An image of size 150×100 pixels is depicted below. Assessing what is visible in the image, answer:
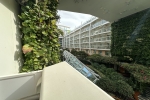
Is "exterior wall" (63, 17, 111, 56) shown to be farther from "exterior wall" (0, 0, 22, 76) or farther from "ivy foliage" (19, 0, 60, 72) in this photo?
"exterior wall" (0, 0, 22, 76)

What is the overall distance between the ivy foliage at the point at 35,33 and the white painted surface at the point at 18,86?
48 cm

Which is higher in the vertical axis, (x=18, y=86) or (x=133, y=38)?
(x=133, y=38)

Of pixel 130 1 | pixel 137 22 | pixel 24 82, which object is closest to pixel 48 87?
pixel 24 82

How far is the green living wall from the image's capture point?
388 cm

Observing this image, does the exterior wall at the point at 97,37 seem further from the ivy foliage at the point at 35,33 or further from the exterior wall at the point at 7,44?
the exterior wall at the point at 7,44

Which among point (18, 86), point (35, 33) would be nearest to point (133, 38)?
point (35, 33)

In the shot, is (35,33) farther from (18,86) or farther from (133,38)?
(133,38)

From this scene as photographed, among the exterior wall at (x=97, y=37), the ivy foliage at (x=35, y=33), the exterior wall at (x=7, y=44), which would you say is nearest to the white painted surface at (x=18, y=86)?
the exterior wall at (x=7, y=44)

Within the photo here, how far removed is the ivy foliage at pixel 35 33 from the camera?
1.36 m

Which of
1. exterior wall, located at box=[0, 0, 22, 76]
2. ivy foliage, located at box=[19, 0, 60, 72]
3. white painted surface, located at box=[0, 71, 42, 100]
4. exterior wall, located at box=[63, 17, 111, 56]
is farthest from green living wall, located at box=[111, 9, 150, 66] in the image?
exterior wall, located at box=[0, 0, 22, 76]

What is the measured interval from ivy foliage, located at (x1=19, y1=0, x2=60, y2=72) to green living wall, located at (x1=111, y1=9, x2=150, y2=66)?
4.49 metres

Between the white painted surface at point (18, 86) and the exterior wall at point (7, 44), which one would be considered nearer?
the white painted surface at point (18, 86)

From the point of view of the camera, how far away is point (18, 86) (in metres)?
0.85

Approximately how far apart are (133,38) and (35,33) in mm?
4872
